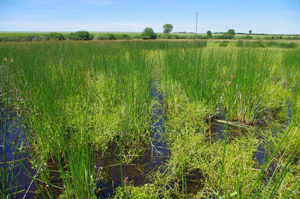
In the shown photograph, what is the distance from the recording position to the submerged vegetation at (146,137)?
126 centimetres

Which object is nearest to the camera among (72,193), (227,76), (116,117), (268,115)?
(72,193)

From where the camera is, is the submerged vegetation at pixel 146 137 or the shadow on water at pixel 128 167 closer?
the submerged vegetation at pixel 146 137

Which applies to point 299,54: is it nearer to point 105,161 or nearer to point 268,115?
point 268,115

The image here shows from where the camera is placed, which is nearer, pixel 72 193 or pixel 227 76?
pixel 72 193

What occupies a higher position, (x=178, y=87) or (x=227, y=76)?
(x=227, y=76)

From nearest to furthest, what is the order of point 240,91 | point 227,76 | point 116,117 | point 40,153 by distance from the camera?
point 40,153 → point 116,117 → point 240,91 → point 227,76

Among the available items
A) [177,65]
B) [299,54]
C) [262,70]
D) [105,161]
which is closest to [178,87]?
[177,65]

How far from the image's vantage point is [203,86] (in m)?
2.81

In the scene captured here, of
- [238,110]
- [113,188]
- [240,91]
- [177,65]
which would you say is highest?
[177,65]

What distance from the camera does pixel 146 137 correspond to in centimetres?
230

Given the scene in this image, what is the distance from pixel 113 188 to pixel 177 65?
243 cm

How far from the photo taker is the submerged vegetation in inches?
49.6

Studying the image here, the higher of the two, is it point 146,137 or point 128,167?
point 146,137

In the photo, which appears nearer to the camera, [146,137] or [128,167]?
[128,167]
